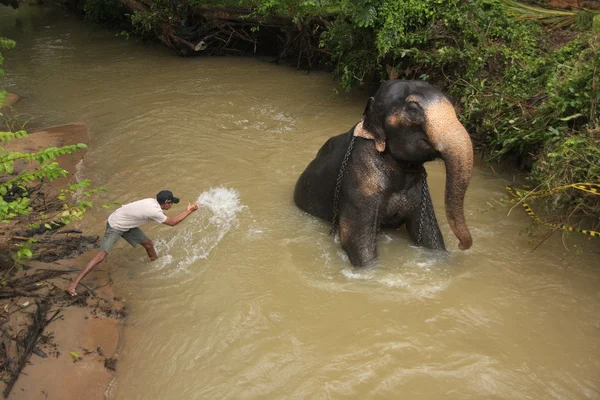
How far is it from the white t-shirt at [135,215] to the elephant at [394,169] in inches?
64.6

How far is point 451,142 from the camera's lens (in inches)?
150

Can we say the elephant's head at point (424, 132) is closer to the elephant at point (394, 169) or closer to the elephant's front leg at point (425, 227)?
the elephant at point (394, 169)

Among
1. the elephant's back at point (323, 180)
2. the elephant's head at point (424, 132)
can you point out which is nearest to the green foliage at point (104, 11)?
the elephant's back at point (323, 180)

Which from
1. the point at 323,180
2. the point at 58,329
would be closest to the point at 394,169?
the point at 323,180

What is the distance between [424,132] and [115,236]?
304 centimetres

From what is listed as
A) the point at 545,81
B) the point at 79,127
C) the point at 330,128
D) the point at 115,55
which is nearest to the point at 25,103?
the point at 79,127

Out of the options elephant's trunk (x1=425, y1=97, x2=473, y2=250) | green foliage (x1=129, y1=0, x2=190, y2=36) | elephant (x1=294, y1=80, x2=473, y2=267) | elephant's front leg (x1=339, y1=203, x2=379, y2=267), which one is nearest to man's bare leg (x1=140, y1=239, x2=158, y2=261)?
elephant (x1=294, y1=80, x2=473, y2=267)

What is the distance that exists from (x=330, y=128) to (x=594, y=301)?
4.53 m

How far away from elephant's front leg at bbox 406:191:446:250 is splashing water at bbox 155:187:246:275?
Answer: 2.01 m

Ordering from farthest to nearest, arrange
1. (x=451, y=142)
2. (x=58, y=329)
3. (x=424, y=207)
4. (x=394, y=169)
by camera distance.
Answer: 1. (x=424, y=207)
2. (x=394, y=169)
3. (x=58, y=329)
4. (x=451, y=142)

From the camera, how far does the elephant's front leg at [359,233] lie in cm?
449

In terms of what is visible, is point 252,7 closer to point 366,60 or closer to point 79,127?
point 366,60

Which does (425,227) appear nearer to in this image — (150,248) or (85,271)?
(150,248)

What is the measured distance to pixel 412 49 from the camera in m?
7.26
